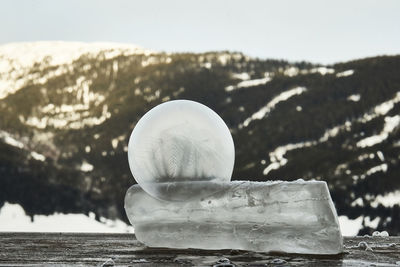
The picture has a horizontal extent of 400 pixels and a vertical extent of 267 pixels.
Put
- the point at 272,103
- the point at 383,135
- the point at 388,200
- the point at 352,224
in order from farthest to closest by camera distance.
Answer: the point at 272,103 < the point at 383,135 < the point at 388,200 < the point at 352,224

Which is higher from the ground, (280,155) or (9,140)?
(9,140)

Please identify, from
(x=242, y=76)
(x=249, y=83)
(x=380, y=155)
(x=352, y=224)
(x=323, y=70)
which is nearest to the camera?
(x=352, y=224)

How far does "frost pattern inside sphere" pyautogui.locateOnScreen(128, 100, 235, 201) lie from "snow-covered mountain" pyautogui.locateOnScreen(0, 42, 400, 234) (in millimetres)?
7536

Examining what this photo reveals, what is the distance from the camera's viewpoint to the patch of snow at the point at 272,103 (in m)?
14.3

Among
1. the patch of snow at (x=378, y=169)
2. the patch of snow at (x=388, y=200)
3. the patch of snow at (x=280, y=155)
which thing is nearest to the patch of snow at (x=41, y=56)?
the patch of snow at (x=280, y=155)

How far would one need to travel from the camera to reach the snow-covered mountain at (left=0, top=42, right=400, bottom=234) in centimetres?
1227

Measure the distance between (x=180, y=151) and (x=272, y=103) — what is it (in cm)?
1087

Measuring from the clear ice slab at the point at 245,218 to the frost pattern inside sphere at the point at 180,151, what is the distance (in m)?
0.06

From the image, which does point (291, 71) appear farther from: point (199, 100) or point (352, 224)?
point (352, 224)

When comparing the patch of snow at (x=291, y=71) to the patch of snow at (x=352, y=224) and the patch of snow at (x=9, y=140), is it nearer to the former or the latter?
the patch of snow at (x=352, y=224)

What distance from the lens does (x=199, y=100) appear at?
592 inches

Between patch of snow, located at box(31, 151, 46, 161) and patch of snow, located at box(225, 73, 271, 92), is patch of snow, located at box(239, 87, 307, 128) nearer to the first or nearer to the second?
patch of snow, located at box(225, 73, 271, 92)

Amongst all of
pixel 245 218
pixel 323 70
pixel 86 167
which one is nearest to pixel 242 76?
pixel 323 70

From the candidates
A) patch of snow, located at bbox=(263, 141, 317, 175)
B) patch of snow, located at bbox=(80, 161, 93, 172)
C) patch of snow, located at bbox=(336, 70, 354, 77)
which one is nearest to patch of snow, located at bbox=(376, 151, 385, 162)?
patch of snow, located at bbox=(263, 141, 317, 175)
